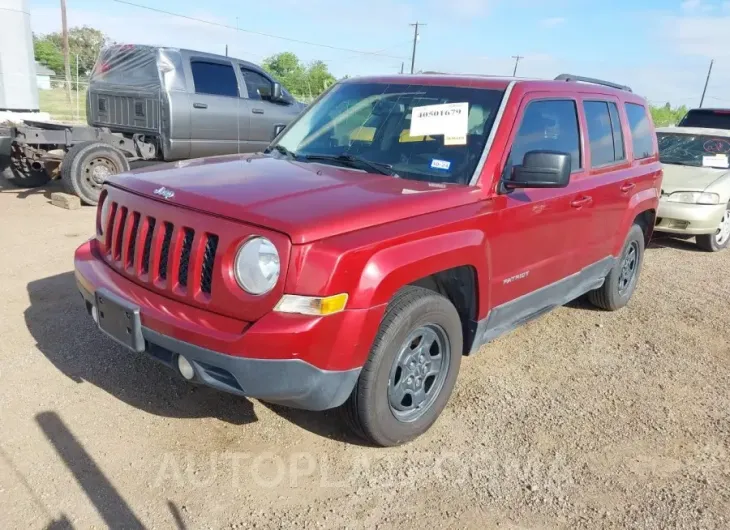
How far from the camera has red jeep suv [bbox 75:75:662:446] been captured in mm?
2531

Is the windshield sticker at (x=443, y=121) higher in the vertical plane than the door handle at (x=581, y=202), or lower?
higher

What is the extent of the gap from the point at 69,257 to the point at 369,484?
435 cm

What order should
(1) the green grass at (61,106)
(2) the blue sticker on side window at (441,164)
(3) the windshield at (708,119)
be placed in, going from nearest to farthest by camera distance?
(2) the blue sticker on side window at (441,164)
(3) the windshield at (708,119)
(1) the green grass at (61,106)

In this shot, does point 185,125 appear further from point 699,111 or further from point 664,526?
point 699,111

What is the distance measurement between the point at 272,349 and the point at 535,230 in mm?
1929

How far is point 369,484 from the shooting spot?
114 inches

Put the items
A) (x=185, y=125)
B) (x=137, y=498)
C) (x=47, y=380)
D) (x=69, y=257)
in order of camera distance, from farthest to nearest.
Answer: (x=185, y=125), (x=69, y=257), (x=47, y=380), (x=137, y=498)

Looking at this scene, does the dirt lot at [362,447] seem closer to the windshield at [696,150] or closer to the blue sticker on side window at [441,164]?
the blue sticker on side window at [441,164]

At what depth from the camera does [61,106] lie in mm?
30547

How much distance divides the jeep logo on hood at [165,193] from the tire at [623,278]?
3695 mm

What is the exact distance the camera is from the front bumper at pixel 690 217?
301 inches

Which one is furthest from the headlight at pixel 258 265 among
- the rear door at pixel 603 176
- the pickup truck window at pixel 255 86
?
the pickup truck window at pixel 255 86

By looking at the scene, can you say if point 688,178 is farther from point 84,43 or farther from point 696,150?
point 84,43

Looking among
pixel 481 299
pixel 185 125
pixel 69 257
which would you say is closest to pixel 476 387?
pixel 481 299
